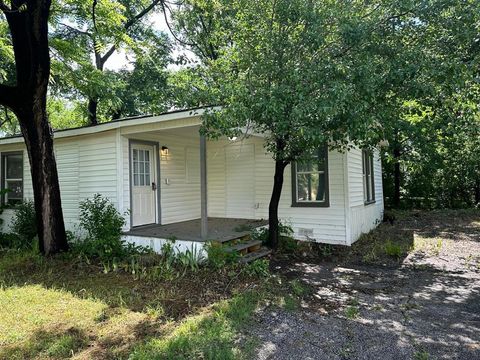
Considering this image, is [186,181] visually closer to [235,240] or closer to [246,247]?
[235,240]

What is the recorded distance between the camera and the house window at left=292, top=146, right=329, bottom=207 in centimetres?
812

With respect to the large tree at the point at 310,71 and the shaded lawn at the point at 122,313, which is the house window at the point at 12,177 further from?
the large tree at the point at 310,71

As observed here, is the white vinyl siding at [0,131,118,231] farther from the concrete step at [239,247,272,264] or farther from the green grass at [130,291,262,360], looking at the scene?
the green grass at [130,291,262,360]

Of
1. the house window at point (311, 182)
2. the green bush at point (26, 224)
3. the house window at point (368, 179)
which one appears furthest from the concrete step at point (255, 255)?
the green bush at point (26, 224)

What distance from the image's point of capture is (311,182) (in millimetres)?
8375

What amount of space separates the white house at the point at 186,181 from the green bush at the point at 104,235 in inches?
9.4

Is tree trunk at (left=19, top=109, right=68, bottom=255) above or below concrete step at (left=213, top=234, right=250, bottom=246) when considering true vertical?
above

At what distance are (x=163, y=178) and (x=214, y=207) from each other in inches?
82.9

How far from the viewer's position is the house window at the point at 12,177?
9.76 m

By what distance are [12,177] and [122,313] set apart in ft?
26.2

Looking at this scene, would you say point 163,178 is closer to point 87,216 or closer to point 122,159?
point 122,159

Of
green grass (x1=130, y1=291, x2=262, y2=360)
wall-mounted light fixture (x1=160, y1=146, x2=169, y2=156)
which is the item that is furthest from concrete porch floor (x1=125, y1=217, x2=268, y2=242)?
green grass (x1=130, y1=291, x2=262, y2=360)

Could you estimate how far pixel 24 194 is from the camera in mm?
9516

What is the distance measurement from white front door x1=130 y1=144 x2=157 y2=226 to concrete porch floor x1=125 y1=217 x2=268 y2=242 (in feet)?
0.89
